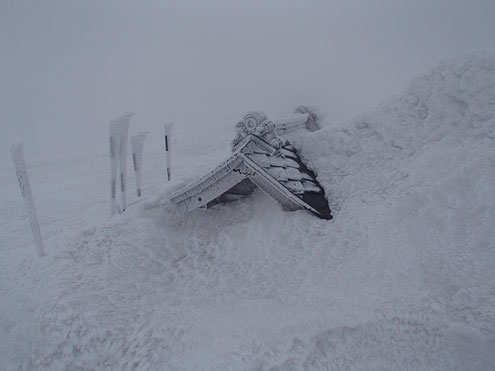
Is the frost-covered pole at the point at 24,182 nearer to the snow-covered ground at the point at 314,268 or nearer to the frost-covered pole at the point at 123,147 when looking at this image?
the snow-covered ground at the point at 314,268

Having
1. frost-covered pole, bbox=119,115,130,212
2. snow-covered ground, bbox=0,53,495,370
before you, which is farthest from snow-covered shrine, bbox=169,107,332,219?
frost-covered pole, bbox=119,115,130,212

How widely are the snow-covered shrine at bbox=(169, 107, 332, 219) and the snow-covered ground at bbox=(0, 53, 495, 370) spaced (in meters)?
0.33

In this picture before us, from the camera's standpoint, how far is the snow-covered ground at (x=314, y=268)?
15.2 feet

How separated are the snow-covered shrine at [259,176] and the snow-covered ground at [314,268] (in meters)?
0.33

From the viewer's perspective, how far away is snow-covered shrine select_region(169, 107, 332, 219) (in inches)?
266

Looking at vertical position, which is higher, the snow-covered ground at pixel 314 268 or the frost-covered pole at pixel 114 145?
the frost-covered pole at pixel 114 145

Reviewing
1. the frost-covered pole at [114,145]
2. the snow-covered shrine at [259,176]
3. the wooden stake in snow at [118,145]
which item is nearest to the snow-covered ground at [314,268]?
the snow-covered shrine at [259,176]

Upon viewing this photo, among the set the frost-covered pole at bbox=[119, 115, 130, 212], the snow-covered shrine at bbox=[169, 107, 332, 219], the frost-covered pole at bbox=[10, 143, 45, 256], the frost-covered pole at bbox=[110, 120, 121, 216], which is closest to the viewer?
the frost-covered pole at bbox=[10, 143, 45, 256]

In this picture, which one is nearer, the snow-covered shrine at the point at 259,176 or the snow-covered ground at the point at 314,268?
the snow-covered ground at the point at 314,268

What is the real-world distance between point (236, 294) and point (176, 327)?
1.11 meters

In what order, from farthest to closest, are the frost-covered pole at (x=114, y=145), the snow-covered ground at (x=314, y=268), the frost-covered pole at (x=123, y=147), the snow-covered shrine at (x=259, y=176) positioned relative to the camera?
the frost-covered pole at (x=123, y=147), the frost-covered pole at (x=114, y=145), the snow-covered shrine at (x=259, y=176), the snow-covered ground at (x=314, y=268)

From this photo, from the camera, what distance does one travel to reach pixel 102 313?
209 inches

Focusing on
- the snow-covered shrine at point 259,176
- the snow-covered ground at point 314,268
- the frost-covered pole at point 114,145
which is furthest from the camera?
the frost-covered pole at point 114,145

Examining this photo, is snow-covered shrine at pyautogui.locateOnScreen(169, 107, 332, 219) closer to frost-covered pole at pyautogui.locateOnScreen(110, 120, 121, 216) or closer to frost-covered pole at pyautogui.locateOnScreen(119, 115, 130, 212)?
frost-covered pole at pyautogui.locateOnScreen(119, 115, 130, 212)
